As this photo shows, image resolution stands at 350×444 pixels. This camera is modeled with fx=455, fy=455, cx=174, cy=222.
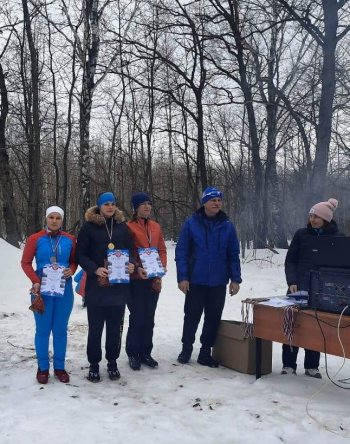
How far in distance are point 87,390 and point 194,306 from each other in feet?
4.91

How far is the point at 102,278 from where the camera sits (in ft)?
14.7

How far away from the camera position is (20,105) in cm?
2325

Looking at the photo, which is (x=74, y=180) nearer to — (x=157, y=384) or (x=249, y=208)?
(x=249, y=208)

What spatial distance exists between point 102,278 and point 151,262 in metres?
0.64

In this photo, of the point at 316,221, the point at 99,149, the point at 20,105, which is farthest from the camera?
the point at 99,149

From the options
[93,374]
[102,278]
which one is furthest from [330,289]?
[93,374]

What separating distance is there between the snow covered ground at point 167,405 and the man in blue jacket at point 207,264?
0.52m

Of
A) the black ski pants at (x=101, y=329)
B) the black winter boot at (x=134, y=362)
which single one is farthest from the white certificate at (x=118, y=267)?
the black winter boot at (x=134, y=362)

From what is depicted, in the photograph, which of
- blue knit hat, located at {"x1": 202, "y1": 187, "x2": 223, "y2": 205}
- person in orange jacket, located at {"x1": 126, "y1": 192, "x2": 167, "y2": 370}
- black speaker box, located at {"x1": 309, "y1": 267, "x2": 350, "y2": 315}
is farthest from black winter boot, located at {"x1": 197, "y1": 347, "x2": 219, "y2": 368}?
blue knit hat, located at {"x1": 202, "y1": 187, "x2": 223, "y2": 205}

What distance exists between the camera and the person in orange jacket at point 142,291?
4957mm

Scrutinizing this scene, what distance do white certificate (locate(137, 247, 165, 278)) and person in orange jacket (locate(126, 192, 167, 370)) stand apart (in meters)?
0.04

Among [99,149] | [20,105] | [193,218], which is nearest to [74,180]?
[99,149]

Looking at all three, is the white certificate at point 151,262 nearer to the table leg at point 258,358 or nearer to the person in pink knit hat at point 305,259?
the table leg at point 258,358

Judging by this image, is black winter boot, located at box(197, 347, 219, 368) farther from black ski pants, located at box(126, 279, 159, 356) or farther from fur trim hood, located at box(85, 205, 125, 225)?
fur trim hood, located at box(85, 205, 125, 225)
